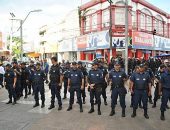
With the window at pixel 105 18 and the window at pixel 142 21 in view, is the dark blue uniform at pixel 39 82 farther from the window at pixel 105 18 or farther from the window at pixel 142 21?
the window at pixel 142 21

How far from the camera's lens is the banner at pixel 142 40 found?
33781 mm

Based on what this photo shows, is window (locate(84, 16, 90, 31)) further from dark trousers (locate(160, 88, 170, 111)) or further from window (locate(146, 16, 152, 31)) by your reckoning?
dark trousers (locate(160, 88, 170, 111))

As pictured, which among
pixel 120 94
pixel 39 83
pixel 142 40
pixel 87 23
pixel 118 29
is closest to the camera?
pixel 120 94

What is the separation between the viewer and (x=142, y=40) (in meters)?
35.7

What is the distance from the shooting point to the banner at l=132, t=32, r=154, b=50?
3378 cm

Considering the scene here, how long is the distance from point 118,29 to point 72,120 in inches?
971

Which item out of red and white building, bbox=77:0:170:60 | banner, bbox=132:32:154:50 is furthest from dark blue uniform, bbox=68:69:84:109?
banner, bbox=132:32:154:50

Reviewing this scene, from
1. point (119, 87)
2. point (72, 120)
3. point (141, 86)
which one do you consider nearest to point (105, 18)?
point (119, 87)

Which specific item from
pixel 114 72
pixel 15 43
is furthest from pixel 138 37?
pixel 15 43

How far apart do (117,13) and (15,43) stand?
63481 millimetres

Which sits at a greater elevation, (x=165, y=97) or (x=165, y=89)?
(x=165, y=89)

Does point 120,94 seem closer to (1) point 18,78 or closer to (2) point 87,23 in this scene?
(1) point 18,78

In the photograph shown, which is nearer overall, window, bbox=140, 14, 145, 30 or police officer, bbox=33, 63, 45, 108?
A: police officer, bbox=33, 63, 45, 108

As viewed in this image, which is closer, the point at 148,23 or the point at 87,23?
the point at 148,23
